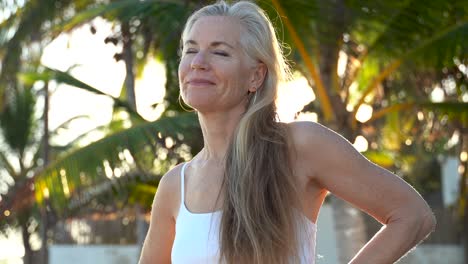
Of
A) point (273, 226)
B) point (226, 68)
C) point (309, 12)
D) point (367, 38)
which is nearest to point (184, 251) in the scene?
point (273, 226)

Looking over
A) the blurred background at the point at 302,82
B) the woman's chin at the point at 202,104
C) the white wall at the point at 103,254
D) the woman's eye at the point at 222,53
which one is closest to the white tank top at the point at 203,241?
the woman's chin at the point at 202,104

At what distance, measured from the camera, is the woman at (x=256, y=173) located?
2.66 metres

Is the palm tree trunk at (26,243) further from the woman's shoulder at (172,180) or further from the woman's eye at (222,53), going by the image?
the woman's eye at (222,53)

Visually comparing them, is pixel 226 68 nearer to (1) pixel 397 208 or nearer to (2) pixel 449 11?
(1) pixel 397 208

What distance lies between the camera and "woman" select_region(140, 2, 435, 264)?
2656 millimetres

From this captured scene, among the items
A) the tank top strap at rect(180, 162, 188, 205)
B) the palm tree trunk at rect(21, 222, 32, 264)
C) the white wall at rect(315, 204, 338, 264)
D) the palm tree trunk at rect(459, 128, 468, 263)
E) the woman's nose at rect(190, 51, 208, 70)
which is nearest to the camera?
the woman's nose at rect(190, 51, 208, 70)

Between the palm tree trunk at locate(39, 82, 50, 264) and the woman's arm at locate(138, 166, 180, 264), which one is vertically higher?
the woman's arm at locate(138, 166, 180, 264)

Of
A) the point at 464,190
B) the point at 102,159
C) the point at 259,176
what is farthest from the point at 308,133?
the point at 464,190

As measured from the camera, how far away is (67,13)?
1421 cm

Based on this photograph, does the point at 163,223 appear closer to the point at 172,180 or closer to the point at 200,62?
the point at 172,180

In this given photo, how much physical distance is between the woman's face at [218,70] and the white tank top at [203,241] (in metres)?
0.27

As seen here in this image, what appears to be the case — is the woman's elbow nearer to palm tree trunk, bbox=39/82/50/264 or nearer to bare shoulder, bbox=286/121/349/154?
bare shoulder, bbox=286/121/349/154

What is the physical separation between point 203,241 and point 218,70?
412 millimetres

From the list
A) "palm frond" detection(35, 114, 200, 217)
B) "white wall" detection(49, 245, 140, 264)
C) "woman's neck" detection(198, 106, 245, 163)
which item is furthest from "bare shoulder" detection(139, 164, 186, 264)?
"white wall" detection(49, 245, 140, 264)
